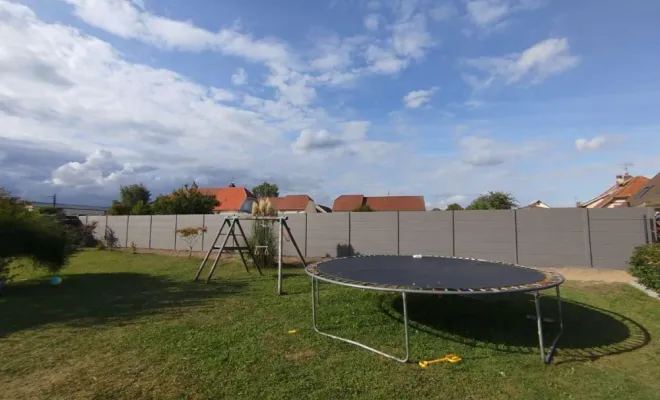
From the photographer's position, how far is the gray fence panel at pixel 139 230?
15.4 meters

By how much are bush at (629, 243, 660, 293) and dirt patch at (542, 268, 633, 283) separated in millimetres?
1237

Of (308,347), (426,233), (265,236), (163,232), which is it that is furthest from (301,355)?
(163,232)

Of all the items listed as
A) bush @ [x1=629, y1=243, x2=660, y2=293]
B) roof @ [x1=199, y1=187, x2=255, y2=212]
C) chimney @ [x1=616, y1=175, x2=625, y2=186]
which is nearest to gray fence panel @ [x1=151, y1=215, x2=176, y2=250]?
bush @ [x1=629, y1=243, x2=660, y2=293]

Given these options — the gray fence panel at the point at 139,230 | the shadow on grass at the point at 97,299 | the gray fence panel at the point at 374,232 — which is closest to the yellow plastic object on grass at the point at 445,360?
the shadow on grass at the point at 97,299

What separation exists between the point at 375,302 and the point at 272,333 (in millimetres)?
1660

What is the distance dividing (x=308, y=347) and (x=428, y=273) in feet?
5.72

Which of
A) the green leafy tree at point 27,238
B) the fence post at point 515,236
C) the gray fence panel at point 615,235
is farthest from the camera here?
the fence post at point 515,236

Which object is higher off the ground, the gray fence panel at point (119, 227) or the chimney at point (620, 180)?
the chimney at point (620, 180)

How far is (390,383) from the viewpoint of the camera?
8.39 ft

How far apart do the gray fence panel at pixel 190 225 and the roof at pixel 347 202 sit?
26.0 metres

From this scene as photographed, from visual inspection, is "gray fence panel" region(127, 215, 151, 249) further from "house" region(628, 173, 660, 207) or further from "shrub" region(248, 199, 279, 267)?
"house" region(628, 173, 660, 207)

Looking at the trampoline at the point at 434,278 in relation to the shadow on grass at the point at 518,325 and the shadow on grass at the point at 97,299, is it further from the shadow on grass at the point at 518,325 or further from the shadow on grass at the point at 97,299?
the shadow on grass at the point at 97,299

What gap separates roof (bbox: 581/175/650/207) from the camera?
25531 millimetres

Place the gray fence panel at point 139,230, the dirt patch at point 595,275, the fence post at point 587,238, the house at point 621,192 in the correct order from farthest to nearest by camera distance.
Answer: the house at point 621,192
the gray fence panel at point 139,230
the fence post at point 587,238
the dirt patch at point 595,275
